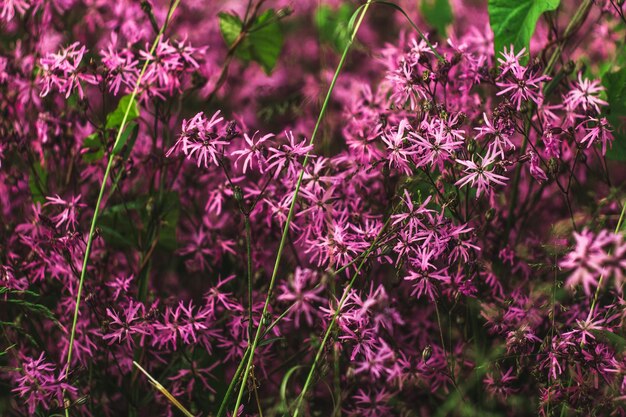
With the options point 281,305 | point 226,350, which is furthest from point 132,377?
point 281,305

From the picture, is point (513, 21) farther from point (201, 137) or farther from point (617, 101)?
point (201, 137)

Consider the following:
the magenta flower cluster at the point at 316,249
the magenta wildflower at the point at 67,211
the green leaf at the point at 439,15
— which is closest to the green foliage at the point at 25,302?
the magenta flower cluster at the point at 316,249

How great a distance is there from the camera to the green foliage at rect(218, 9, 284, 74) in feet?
6.25

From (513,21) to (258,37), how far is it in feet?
2.38

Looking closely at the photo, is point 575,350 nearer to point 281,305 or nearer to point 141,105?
point 281,305

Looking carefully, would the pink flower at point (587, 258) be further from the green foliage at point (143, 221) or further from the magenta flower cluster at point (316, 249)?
the green foliage at point (143, 221)

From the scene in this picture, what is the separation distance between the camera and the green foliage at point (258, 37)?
6.25 feet

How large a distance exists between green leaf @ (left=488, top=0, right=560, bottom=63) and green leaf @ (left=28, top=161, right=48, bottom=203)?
1143mm

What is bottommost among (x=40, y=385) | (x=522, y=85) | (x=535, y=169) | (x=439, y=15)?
(x=40, y=385)

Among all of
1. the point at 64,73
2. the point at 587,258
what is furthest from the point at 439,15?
the point at 587,258

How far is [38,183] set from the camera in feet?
5.56

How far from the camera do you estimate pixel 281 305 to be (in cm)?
159

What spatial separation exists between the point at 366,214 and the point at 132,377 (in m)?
0.66

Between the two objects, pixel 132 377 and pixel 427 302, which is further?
pixel 427 302
